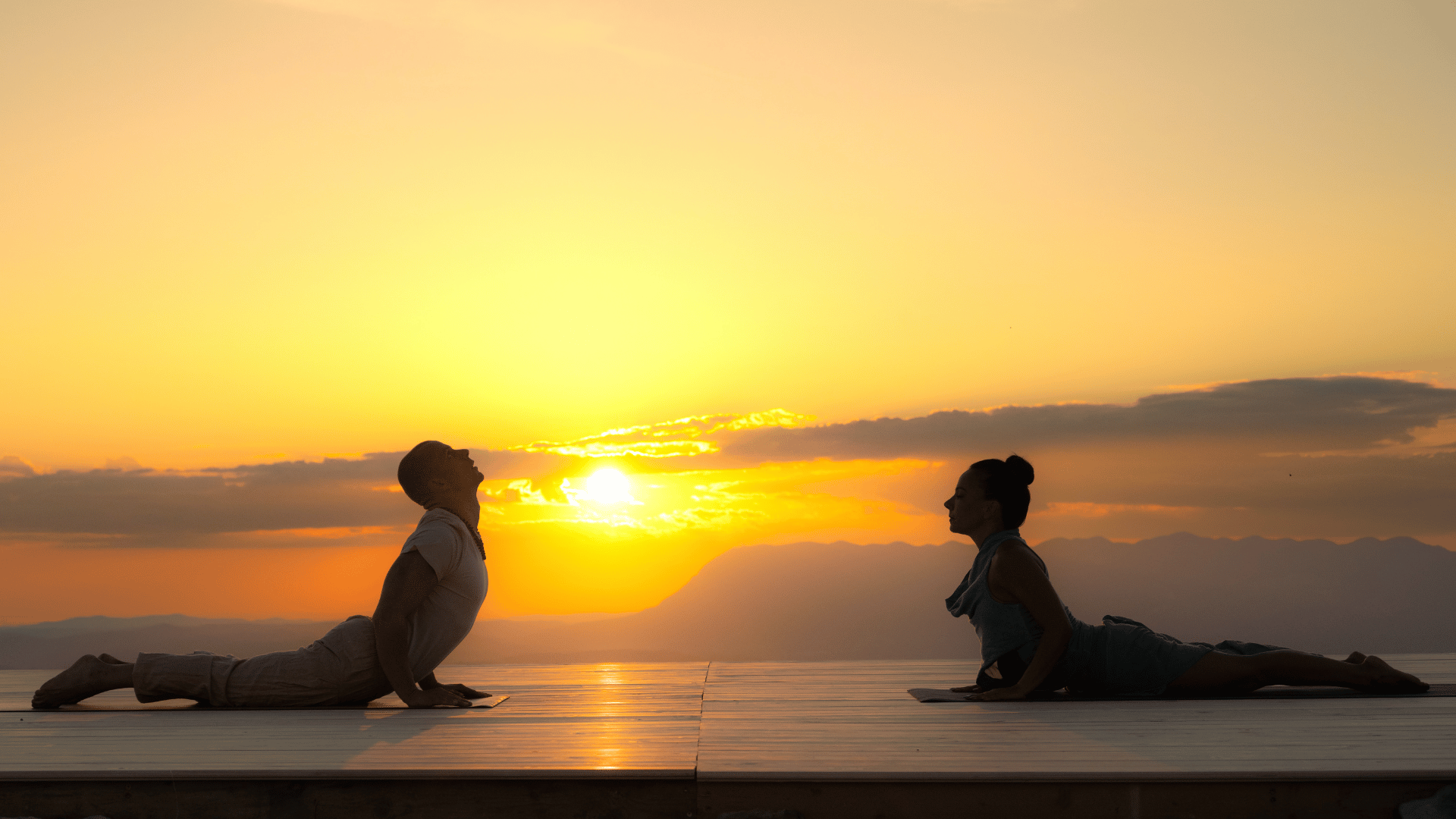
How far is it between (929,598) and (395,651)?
52.4 metres

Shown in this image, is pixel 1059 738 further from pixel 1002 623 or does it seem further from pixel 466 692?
pixel 466 692

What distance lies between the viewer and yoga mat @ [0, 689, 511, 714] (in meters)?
4.80

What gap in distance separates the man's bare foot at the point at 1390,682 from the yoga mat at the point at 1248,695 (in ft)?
0.08

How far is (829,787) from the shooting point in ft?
10.0

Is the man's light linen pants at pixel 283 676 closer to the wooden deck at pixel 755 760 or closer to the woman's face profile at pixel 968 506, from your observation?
the wooden deck at pixel 755 760

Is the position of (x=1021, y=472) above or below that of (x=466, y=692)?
above

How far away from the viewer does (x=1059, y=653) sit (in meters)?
4.64

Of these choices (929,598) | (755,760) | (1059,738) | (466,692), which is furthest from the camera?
(929,598)

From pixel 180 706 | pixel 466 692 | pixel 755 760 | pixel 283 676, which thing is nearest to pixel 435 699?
pixel 466 692

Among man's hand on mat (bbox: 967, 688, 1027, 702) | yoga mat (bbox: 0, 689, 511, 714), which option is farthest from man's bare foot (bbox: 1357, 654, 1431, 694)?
yoga mat (bbox: 0, 689, 511, 714)

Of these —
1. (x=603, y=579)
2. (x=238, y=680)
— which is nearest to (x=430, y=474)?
(x=238, y=680)

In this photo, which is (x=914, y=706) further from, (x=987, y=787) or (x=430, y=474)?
(x=430, y=474)

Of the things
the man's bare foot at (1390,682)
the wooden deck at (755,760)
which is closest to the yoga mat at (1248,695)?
the man's bare foot at (1390,682)

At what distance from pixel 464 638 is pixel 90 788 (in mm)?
1883
